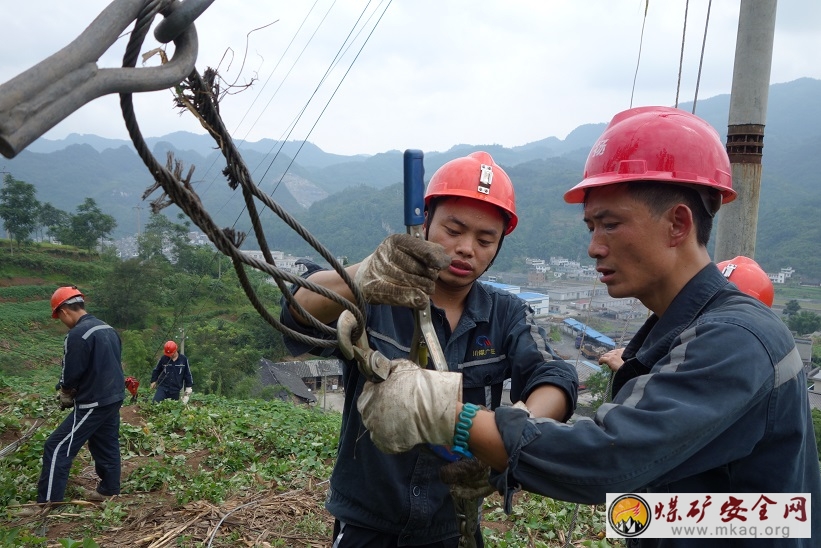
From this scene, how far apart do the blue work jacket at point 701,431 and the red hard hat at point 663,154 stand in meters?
0.44

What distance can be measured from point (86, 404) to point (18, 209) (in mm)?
43021

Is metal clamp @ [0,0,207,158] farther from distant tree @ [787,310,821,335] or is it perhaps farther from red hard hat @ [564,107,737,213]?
distant tree @ [787,310,821,335]

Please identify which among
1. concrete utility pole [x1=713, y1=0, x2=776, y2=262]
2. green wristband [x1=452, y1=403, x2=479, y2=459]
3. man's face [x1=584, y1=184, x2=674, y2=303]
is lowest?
green wristband [x1=452, y1=403, x2=479, y2=459]

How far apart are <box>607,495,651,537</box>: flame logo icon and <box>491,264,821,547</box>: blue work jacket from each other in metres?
0.13

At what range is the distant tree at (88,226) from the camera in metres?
43.7

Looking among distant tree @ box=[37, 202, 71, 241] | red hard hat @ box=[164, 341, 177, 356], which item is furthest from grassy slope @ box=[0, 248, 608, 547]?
distant tree @ box=[37, 202, 71, 241]

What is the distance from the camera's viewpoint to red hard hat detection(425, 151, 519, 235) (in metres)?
2.45

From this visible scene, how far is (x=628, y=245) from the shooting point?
1695 mm

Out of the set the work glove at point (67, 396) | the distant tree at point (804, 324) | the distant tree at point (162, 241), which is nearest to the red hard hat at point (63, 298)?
the work glove at point (67, 396)

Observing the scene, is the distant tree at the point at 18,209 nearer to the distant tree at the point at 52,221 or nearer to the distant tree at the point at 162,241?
the distant tree at the point at 52,221

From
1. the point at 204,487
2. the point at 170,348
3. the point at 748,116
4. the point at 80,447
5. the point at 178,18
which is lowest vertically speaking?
the point at 204,487

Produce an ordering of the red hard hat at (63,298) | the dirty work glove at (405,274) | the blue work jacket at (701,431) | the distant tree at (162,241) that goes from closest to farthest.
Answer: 1. the blue work jacket at (701,431)
2. the dirty work glove at (405,274)
3. the red hard hat at (63,298)
4. the distant tree at (162,241)

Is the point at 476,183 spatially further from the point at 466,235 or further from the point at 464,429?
the point at 464,429

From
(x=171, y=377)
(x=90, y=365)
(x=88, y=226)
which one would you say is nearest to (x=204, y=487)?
(x=90, y=365)
